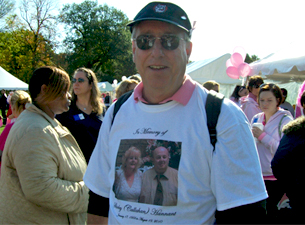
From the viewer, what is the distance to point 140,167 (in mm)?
1352

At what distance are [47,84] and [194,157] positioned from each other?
1.62 meters

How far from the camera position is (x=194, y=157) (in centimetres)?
125

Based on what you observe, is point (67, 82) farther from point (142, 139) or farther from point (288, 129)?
point (288, 129)

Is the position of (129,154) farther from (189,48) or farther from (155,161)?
(189,48)

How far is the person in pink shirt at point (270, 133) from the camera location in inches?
126

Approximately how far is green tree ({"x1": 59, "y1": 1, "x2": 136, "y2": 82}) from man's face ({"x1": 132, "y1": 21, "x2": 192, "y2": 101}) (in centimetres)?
3695

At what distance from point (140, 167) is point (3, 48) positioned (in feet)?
97.2

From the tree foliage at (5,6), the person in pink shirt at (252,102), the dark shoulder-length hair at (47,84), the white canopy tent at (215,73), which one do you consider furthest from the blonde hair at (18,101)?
the tree foliage at (5,6)

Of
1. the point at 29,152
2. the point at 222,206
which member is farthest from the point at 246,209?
the point at 29,152

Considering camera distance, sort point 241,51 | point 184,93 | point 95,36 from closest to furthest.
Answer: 1. point 184,93
2. point 241,51
3. point 95,36

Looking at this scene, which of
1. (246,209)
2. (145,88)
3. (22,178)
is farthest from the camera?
(22,178)

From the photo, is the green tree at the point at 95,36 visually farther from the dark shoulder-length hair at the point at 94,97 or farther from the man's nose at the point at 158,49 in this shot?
the man's nose at the point at 158,49

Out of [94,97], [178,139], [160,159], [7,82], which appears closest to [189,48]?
[178,139]

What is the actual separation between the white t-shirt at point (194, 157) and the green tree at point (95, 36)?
37.1m
